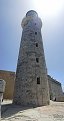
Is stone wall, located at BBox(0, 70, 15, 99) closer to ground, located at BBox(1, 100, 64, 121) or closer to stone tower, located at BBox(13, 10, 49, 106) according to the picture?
stone tower, located at BBox(13, 10, 49, 106)

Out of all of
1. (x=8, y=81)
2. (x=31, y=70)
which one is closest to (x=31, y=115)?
(x=31, y=70)

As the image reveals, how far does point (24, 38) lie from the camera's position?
1917 centimetres

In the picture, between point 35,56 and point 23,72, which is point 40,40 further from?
point 23,72

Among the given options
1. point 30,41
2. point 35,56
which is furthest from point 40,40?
point 35,56

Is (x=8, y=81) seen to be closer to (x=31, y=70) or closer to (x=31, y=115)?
(x=31, y=70)

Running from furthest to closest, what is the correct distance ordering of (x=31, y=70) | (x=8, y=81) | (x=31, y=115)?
(x=8, y=81), (x=31, y=70), (x=31, y=115)

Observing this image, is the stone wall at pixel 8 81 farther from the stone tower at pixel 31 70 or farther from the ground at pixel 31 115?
the ground at pixel 31 115

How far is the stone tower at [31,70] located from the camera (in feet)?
51.7

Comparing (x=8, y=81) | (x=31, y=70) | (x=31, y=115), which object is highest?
(x=31, y=70)

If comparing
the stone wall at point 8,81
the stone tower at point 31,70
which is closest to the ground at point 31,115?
the stone tower at point 31,70

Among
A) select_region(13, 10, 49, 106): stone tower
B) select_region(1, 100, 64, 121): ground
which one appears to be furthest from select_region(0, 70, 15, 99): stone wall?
select_region(1, 100, 64, 121): ground

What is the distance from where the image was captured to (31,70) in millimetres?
16797

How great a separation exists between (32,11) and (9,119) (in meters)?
16.2

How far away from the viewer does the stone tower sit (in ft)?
51.7
